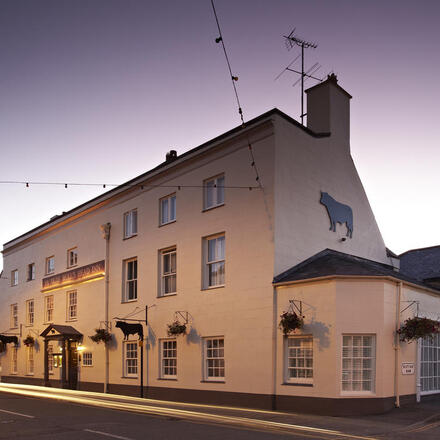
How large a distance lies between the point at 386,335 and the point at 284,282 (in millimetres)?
3363

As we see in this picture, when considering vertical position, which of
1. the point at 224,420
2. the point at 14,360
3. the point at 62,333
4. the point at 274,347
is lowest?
the point at 14,360

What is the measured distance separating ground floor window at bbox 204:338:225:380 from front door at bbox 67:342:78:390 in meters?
10.7

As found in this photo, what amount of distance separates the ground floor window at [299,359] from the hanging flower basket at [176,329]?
488 centimetres

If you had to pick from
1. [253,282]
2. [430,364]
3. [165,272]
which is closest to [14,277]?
[165,272]

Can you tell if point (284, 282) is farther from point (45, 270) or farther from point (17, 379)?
point (17, 379)

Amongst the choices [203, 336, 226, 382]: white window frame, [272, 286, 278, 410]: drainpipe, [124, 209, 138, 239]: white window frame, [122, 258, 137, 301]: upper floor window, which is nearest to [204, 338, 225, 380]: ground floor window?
[203, 336, 226, 382]: white window frame

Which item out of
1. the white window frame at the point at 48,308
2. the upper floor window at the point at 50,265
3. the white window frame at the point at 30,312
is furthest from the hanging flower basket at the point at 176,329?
the white window frame at the point at 30,312

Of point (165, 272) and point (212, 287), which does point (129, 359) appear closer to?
point (165, 272)

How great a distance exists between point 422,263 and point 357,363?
49.7 feet

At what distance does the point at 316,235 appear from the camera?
20188 mm

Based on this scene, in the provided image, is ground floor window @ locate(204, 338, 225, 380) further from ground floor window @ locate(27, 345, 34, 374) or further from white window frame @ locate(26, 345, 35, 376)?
ground floor window @ locate(27, 345, 34, 374)

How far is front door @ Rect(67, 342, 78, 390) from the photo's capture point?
28531 millimetres

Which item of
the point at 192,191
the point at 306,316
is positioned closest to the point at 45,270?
the point at 192,191

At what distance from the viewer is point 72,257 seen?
30.3m
